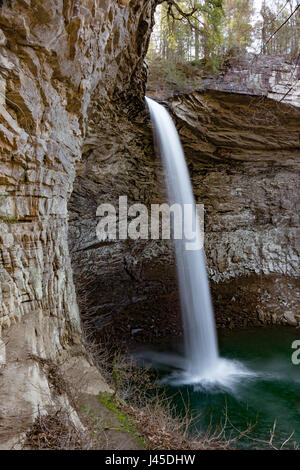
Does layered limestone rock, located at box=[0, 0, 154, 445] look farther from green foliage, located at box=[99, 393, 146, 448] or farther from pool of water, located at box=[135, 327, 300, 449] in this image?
pool of water, located at box=[135, 327, 300, 449]

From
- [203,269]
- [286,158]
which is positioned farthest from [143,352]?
[286,158]

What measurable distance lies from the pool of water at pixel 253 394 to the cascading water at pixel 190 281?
44 cm

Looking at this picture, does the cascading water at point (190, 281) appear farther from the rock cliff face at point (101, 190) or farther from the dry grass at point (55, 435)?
the dry grass at point (55, 435)

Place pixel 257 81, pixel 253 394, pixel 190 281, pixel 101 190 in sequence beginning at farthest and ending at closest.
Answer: pixel 190 281
pixel 101 190
pixel 257 81
pixel 253 394

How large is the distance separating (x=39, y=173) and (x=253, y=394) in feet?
21.8

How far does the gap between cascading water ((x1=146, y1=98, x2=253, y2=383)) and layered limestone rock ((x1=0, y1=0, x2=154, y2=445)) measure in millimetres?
3833

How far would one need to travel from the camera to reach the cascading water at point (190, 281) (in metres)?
7.58

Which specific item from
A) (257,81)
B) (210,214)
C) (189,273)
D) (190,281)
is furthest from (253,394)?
(257,81)

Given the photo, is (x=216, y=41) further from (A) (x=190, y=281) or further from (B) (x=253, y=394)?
(B) (x=253, y=394)

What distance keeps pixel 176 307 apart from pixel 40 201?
7883mm

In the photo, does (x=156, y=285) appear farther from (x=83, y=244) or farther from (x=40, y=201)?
(x=40, y=201)

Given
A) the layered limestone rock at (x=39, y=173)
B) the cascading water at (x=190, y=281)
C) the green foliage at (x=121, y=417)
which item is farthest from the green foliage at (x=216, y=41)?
Result: the green foliage at (x=121, y=417)

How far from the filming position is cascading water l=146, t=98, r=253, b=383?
24.9ft

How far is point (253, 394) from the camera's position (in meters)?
6.30
